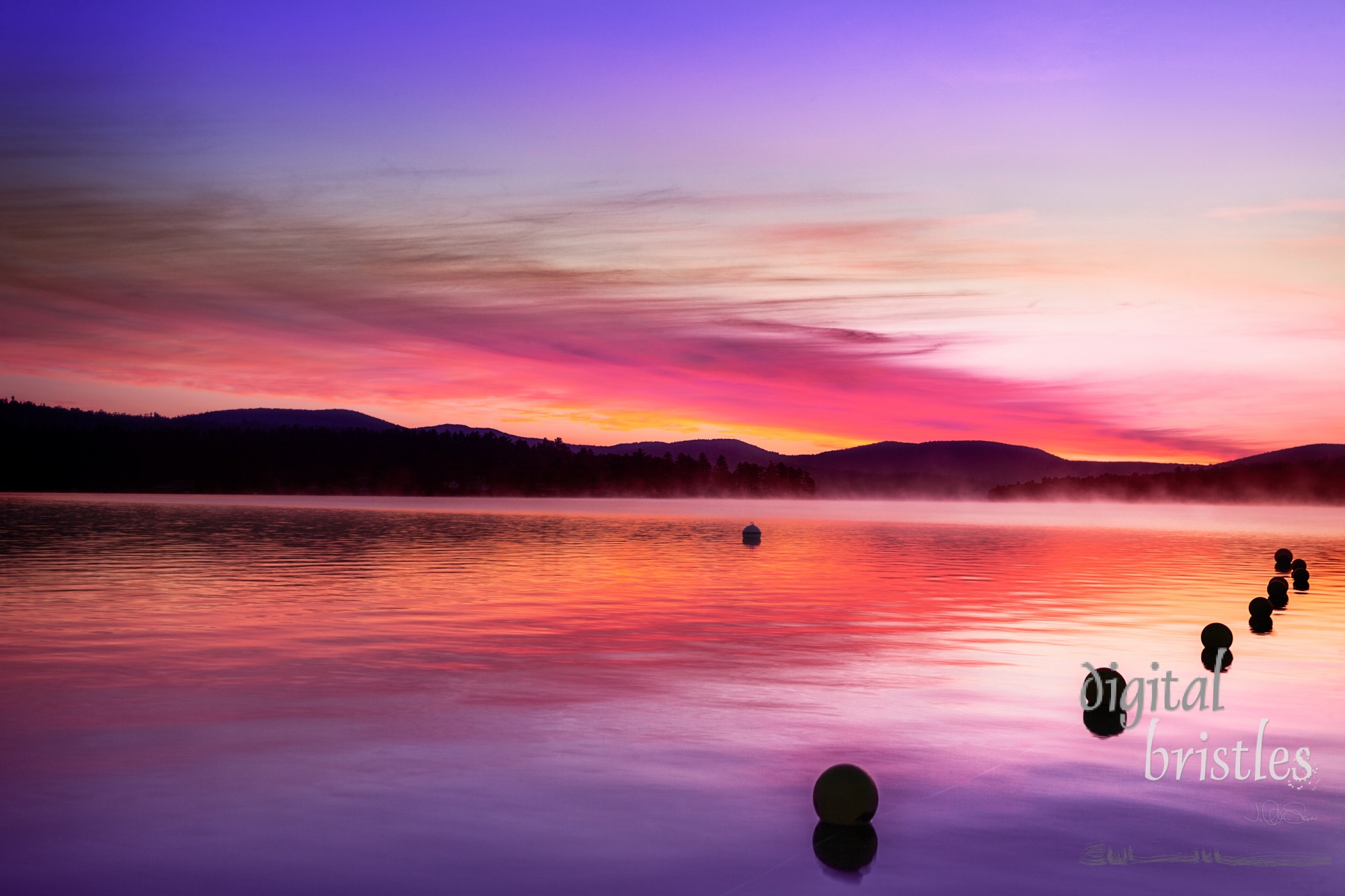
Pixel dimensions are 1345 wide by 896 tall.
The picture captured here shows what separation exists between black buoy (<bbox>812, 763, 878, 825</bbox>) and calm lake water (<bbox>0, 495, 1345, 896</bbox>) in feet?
1.23

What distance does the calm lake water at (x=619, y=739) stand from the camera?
33.0 feet

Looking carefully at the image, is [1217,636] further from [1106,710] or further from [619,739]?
[619,739]

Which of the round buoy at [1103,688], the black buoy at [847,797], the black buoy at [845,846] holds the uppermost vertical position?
the round buoy at [1103,688]

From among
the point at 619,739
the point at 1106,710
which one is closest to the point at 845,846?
the point at 619,739

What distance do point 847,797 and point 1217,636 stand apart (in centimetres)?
1539

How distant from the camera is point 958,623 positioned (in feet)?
92.3

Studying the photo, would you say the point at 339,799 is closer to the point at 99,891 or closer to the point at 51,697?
the point at 99,891

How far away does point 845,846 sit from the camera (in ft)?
35.0

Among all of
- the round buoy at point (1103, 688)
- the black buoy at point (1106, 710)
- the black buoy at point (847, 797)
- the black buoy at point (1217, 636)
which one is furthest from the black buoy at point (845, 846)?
the black buoy at point (1217, 636)

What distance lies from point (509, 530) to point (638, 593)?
1810 inches

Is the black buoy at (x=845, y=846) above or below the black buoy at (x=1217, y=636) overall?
below

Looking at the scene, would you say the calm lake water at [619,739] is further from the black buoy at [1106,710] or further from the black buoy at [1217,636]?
the black buoy at [1217,636]

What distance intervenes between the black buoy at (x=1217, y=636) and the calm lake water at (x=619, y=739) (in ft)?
2.15

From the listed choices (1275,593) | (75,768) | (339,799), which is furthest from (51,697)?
(1275,593)
